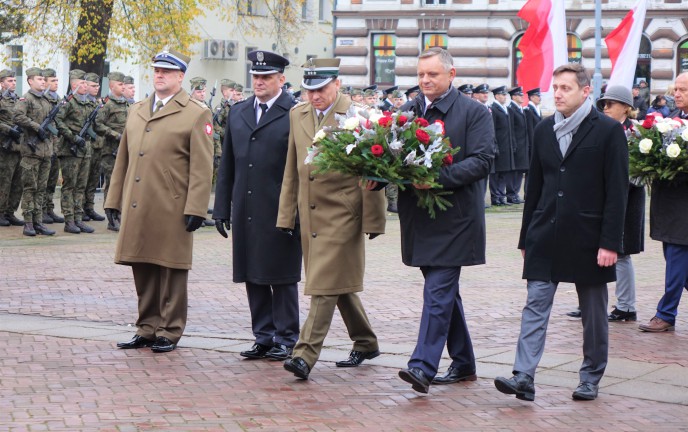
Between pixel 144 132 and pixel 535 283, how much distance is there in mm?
3132

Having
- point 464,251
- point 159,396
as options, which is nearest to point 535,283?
point 464,251

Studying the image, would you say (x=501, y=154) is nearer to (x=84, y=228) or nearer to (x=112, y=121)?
(x=112, y=121)

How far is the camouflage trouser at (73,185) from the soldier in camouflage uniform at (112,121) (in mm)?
344

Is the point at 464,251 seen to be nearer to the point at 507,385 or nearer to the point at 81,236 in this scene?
the point at 507,385

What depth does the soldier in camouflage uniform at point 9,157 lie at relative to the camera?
1728 centimetres

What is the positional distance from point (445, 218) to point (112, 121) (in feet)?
36.9

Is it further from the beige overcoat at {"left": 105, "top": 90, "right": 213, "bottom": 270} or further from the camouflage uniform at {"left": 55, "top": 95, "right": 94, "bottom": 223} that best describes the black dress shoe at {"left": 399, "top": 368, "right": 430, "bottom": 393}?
the camouflage uniform at {"left": 55, "top": 95, "right": 94, "bottom": 223}

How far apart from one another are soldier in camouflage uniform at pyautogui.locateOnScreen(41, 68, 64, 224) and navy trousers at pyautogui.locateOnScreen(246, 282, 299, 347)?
30.3ft

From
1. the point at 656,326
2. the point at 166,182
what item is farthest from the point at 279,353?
the point at 656,326

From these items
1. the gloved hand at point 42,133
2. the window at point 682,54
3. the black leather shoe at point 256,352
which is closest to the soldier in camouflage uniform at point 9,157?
the gloved hand at point 42,133

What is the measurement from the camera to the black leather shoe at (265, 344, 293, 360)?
876 centimetres

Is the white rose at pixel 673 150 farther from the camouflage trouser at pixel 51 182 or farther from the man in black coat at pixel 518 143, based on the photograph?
the man in black coat at pixel 518 143

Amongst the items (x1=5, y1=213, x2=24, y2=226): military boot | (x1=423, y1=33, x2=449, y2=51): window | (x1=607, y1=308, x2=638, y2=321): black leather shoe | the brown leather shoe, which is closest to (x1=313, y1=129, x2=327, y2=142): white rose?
the brown leather shoe

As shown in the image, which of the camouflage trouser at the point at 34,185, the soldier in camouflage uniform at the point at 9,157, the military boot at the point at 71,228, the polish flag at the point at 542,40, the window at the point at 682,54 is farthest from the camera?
the window at the point at 682,54
